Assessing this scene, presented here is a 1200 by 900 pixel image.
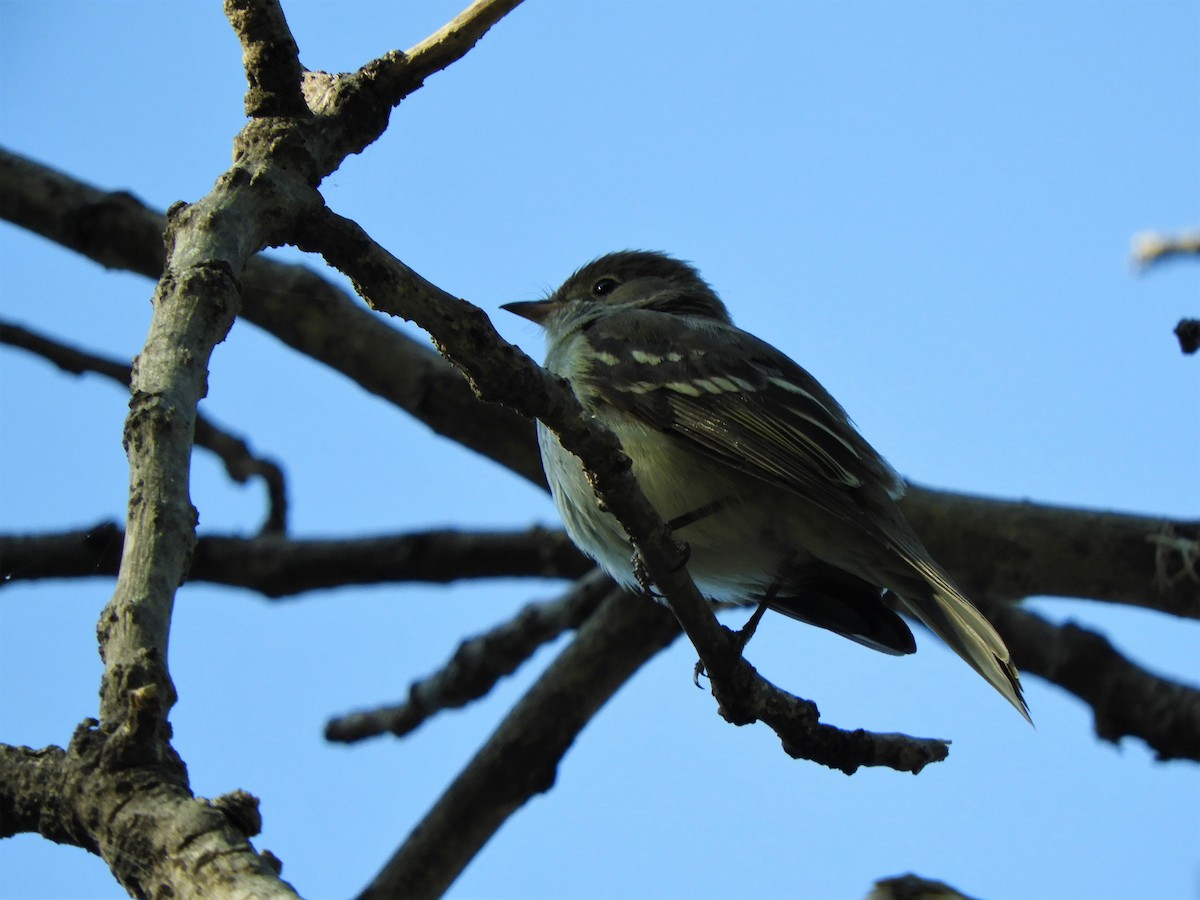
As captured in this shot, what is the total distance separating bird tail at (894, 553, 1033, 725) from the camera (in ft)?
13.9

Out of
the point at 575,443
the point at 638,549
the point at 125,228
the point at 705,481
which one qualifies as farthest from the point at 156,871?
the point at 125,228

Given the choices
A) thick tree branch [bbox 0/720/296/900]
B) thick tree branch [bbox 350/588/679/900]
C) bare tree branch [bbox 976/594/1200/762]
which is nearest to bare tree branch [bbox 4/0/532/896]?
thick tree branch [bbox 0/720/296/900]

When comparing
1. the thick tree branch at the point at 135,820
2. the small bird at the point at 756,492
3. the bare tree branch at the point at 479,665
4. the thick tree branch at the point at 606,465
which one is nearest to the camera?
A: the thick tree branch at the point at 135,820

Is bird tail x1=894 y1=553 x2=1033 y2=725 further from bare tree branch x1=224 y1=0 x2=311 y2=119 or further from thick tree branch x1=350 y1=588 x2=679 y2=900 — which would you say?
bare tree branch x1=224 y1=0 x2=311 y2=119

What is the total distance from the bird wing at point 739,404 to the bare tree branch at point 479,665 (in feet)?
5.13

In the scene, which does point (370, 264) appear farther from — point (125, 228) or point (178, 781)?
point (125, 228)

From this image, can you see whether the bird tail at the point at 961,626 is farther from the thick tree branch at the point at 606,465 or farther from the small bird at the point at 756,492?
the thick tree branch at the point at 606,465

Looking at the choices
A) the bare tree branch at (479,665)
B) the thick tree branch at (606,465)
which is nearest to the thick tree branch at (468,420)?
the bare tree branch at (479,665)

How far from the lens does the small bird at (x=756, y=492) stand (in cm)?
470

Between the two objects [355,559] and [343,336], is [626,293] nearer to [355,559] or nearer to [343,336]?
[343,336]

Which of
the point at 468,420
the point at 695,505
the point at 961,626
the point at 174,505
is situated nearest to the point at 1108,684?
the point at 961,626

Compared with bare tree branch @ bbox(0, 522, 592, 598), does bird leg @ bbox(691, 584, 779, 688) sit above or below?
below

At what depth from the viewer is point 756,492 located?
16.0ft

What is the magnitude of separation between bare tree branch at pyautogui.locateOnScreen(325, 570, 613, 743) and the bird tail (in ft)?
7.19
